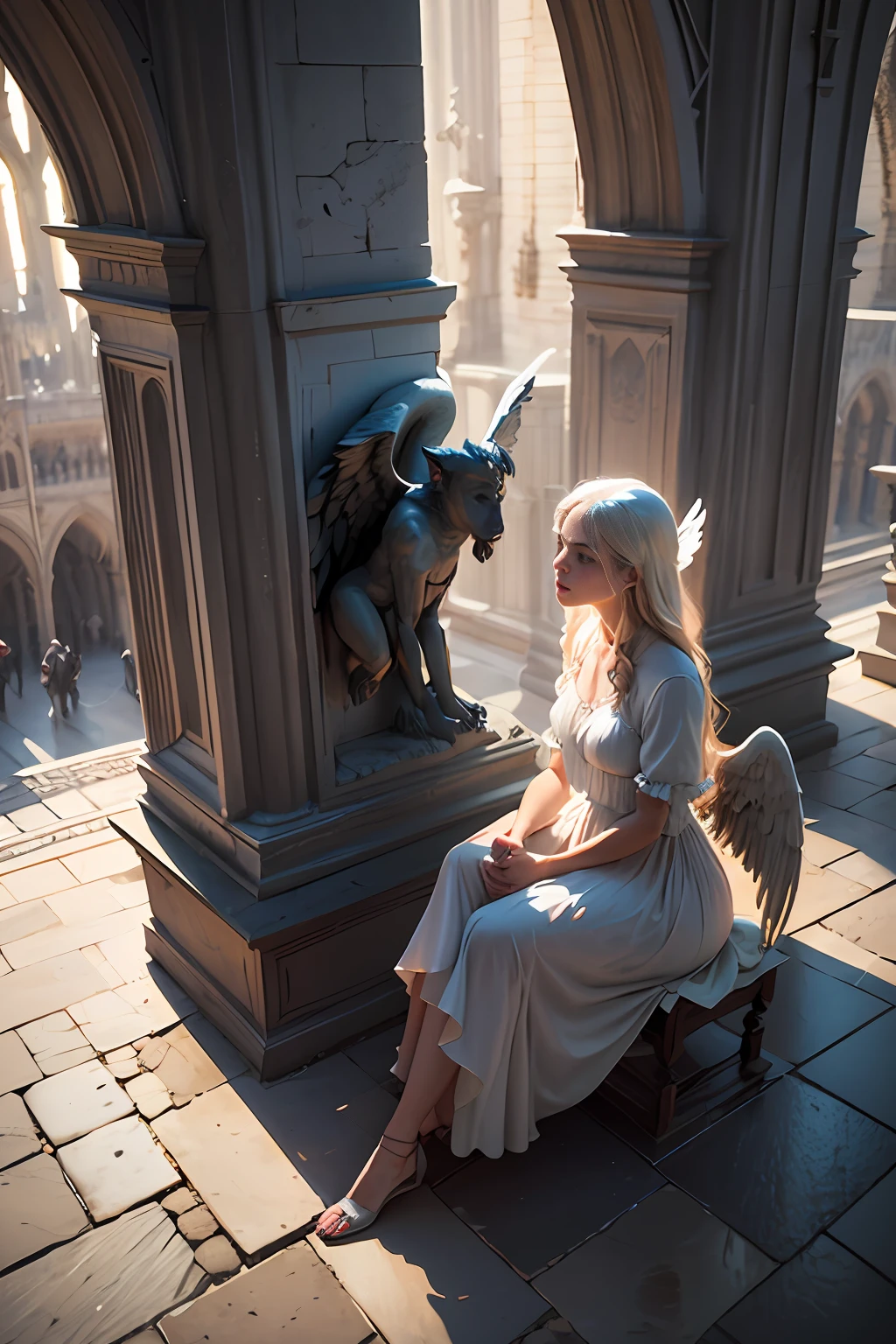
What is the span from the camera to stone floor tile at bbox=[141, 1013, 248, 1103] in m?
3.11

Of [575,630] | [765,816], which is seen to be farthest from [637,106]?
[765,816]

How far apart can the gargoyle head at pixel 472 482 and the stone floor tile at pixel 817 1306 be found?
1.87m

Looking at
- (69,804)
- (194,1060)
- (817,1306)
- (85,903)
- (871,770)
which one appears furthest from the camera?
(69,804)

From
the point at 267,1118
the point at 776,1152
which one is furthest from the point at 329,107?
the point at 776,1152

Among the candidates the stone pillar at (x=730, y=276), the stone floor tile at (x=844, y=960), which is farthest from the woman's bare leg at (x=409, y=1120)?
the stone pillar at (x=730, y=276)

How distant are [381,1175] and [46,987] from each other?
1.43 metres

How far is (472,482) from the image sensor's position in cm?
303

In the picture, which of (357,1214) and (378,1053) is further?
(378,1053)

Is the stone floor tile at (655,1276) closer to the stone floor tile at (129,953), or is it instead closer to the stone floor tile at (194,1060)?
the stone floor tile at (194,1060)

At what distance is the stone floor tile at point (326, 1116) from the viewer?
282 cm

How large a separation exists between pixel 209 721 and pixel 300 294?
1175 mm

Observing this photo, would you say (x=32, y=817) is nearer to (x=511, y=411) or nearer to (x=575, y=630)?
(x=511, y=411)

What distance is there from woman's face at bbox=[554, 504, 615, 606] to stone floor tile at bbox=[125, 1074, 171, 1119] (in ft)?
5.70

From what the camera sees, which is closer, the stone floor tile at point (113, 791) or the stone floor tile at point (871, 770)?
the stone floor tile at point (871, 770)
